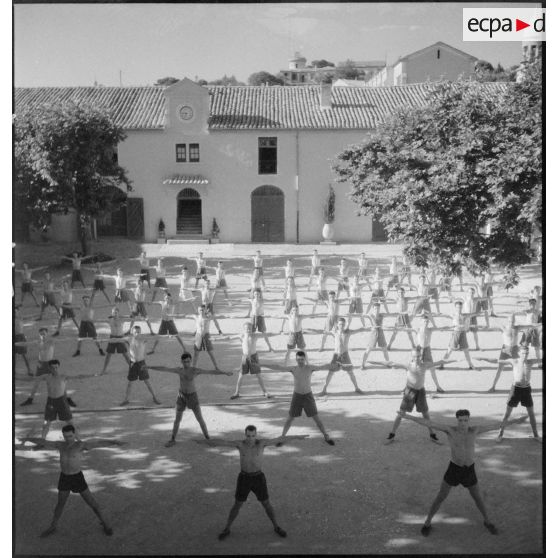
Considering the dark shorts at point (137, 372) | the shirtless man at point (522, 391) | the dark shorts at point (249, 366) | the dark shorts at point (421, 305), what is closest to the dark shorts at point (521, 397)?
the shirtless man at point (522, 391)

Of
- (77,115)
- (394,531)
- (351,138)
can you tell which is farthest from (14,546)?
(351,138)

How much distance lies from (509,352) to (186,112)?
21.8 metres

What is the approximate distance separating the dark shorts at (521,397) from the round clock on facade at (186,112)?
76.6ft

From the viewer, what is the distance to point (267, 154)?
3022cm

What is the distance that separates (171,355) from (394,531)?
7.40m

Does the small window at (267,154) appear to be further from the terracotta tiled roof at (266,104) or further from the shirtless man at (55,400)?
the shirtless man at (55,400)

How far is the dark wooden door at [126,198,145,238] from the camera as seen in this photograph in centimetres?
2873

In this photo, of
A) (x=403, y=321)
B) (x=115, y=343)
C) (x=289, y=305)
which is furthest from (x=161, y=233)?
(x=115, y=343)

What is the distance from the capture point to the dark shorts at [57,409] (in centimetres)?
984

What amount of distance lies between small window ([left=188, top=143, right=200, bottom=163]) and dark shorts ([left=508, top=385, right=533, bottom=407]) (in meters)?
22.6

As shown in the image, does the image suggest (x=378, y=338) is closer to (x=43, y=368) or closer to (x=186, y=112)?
(x=43, y=368)

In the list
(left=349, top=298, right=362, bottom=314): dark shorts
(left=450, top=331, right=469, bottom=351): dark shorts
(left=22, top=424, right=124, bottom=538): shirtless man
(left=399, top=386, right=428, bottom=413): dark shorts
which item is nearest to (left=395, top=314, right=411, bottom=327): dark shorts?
(left=349, top=298, right=362, bottom=314): dark shorts

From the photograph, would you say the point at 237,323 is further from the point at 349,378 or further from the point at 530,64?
the point at 530,64

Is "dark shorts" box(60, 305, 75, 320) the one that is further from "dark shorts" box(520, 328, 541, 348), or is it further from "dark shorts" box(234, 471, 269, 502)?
"dark shorts" box(520, 328, 541, 348)
